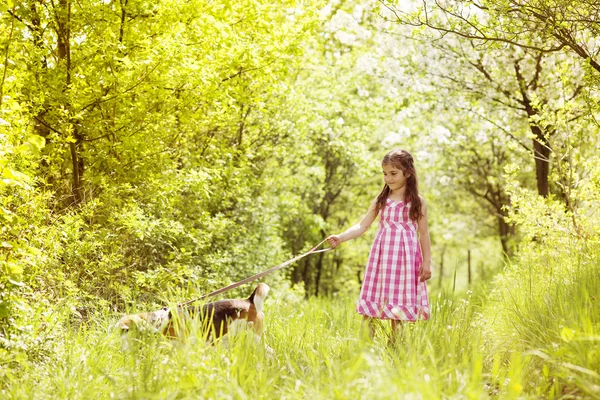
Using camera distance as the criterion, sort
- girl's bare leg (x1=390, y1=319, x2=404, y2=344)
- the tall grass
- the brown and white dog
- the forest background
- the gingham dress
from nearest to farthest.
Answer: the tall grass < the brown and white dog < the forest background < girl's bare leg (x1=390, y1=319, x2=404, y2=344) < the gingham dress

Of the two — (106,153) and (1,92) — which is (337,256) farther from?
(1,92)

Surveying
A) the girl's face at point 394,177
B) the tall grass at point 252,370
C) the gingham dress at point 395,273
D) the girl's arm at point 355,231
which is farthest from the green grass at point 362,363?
the girl's face at point 394,177

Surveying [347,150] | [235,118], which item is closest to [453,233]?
[347,150]

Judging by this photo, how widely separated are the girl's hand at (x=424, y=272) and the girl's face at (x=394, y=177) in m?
0.69

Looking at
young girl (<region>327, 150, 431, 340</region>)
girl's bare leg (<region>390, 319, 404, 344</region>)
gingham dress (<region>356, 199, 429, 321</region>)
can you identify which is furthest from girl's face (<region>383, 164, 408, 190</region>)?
girl's bare leg (<region>390, 319, 404, 344</region>)

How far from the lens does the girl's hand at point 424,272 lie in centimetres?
512

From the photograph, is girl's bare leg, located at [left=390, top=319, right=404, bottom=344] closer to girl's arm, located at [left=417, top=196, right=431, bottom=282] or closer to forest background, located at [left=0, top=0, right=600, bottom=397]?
girl's arm, located at [left=417, top=196, right=431, bottom=282]

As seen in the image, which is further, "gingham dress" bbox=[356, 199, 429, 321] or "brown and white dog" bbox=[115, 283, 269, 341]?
"gingham dress" bbox=[356, 199, 429, 321]

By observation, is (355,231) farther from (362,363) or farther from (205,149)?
(205,149)

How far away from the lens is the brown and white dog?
441 cm

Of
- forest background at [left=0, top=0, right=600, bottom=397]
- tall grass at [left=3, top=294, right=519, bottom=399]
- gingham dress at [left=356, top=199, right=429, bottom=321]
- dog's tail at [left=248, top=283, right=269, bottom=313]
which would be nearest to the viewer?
tall grass at [left=3, top=294, right=519, bottom=399]

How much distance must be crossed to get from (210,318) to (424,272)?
171 cm

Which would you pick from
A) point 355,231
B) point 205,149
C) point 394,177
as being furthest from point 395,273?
point 205,149

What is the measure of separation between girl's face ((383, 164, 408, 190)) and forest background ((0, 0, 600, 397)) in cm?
129
